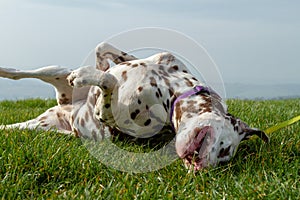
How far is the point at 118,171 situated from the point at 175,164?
0.40m

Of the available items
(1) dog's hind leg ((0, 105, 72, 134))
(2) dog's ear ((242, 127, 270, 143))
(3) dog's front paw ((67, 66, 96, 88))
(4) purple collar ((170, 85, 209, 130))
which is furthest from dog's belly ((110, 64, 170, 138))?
(1) dog's hind leg ((0, 105, 72, 134))

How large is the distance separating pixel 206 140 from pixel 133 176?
0.57 metres

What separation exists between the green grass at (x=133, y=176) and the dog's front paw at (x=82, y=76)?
1.60ft

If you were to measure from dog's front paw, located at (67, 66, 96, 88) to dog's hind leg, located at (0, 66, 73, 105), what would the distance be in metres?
1.24

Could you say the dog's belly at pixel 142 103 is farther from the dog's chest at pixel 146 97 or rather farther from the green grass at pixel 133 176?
the green grass at pixel 133 176

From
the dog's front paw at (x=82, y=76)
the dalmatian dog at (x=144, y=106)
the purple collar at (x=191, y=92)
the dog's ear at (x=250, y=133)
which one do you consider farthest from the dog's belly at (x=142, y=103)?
the dog's ear at (x=250, y=133)

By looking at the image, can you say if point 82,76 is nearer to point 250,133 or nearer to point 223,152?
point 223,152

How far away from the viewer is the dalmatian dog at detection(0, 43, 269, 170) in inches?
120

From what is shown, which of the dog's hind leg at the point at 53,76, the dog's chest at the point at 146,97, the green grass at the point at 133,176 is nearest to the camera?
the green grass at the point at 133,176

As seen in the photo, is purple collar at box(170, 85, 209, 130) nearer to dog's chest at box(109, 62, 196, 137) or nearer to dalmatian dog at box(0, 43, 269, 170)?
dalmatian dog at box(0, 43, 269, 170)

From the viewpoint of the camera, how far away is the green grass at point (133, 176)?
289 centimetres

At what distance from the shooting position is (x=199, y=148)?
3.02m

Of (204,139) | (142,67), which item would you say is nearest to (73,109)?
(142,67)

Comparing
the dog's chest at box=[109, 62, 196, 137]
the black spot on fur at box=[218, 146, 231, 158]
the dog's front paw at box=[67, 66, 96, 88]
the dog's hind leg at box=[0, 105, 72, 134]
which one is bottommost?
the dog's hind leg at box=[0, 105, 72, 134]
